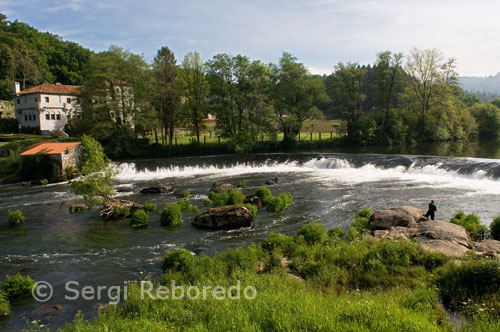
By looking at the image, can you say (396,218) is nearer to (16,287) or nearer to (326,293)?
(326,293)

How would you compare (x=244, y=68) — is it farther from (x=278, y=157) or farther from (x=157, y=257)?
(x=157, y=257)

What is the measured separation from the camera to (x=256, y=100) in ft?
173

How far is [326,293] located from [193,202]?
16.7 meters

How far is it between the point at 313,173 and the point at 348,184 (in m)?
7.38

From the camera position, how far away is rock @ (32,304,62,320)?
10047 millimetres

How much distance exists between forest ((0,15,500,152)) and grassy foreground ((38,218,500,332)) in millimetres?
38386

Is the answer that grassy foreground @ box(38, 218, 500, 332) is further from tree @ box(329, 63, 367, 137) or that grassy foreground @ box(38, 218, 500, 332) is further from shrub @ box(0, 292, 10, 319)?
tree @ box(329, 63, 367, 137)

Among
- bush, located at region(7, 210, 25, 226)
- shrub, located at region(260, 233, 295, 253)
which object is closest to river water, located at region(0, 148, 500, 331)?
bush, located at region(7, 210, 25, 226)

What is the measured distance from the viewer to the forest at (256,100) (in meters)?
49.0

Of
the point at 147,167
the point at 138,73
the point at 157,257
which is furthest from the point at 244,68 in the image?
the point at 157,257

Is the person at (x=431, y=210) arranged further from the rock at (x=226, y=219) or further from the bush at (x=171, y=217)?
the bush at (x=171, y=217)

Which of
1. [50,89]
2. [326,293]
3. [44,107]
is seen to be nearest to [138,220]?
[326,293]

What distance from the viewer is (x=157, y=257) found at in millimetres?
14492

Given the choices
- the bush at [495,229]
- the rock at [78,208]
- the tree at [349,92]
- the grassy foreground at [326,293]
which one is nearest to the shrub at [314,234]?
the grassy foreground at [326,293]
